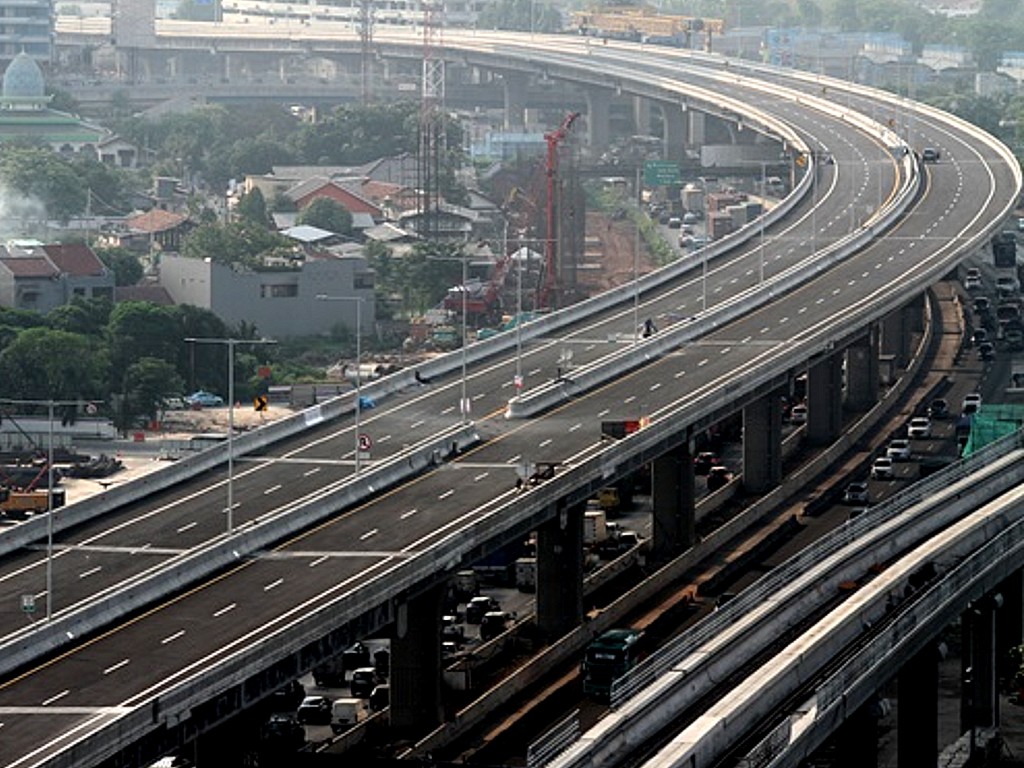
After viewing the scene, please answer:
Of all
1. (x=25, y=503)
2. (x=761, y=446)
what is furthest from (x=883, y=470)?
(x=25, y=503)

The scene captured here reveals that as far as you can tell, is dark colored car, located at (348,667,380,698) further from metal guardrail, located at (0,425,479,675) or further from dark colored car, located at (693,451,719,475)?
dark colored car, located at (693,451,719,475)

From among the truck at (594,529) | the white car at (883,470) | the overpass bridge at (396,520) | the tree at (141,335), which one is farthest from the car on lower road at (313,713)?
the tree at (141,335)

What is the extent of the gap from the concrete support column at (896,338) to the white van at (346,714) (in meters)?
86.6

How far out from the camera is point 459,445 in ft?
434

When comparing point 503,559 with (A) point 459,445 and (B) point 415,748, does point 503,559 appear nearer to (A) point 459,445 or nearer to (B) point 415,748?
(A) point 459,445

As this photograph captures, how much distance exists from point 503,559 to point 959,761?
1237 inches

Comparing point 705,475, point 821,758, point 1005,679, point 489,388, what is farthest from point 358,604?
point 705,475

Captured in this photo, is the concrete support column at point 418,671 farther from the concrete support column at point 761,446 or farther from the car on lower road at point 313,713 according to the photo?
the concrete support column at point 761,446

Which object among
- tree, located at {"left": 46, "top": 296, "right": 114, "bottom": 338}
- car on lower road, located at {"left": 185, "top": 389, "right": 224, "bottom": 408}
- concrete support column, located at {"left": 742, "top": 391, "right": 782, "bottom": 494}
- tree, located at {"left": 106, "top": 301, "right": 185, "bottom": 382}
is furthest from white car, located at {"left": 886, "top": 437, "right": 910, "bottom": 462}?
tree, located at {"left": 46, "top": 296, "right": 114, "bottom": 338}

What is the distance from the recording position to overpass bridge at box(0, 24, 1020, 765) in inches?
3578

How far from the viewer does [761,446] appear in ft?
507

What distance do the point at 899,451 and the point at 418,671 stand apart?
194 feet

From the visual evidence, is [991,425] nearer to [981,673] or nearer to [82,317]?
[981,673]

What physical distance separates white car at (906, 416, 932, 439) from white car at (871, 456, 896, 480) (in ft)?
26.4
